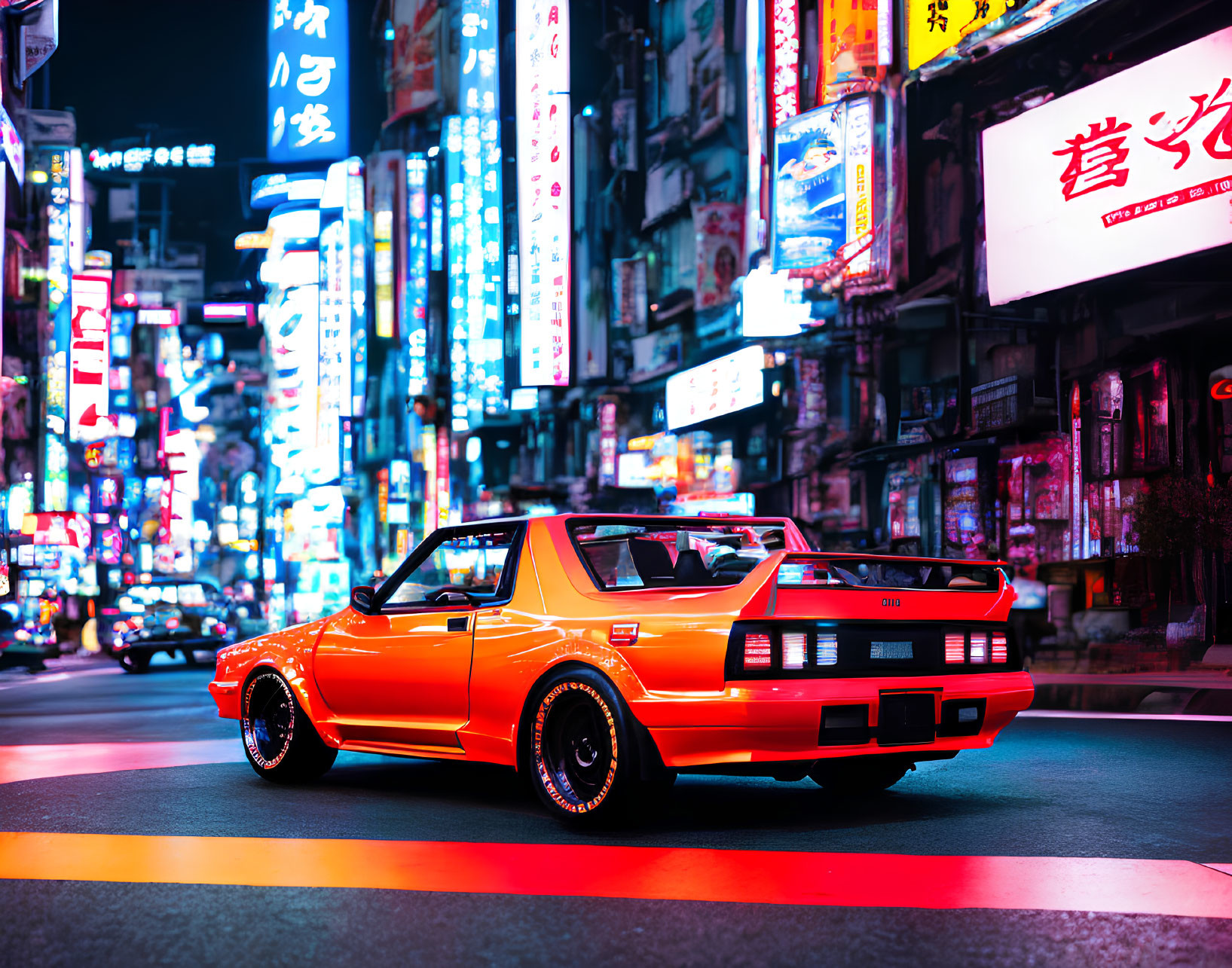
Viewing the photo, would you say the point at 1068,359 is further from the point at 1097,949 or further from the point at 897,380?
the point at 1097,949

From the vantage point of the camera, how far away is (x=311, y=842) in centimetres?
595

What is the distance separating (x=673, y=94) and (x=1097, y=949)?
42265 millimetres

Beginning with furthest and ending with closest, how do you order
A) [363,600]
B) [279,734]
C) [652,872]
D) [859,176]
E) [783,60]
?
[783,60], [859,176], [279,734], [363,600], [652,872]

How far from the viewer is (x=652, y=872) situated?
206 inches

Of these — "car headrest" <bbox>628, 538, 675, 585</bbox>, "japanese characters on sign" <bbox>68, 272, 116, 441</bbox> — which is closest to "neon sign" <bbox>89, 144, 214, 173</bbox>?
"japanese characters on sign" <bbox>68, 272, 116, 441</bbox>

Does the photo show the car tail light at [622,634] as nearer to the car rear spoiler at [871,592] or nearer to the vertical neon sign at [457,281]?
the car rear spoiler at [871,592]

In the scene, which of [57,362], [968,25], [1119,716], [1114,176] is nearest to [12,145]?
[57,362]

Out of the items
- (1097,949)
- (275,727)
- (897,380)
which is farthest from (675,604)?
(897,380)

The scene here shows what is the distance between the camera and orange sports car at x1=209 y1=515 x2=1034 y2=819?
5762 millimetres

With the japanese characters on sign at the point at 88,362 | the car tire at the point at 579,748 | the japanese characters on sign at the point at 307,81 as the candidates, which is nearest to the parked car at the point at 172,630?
the japanese characters on sign at the point at 88,362

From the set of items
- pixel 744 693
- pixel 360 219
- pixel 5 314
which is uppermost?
pixel 360 219

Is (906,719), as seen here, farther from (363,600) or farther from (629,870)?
(363,600)

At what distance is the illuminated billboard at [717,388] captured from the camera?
3566 cm

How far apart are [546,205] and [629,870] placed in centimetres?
3957
